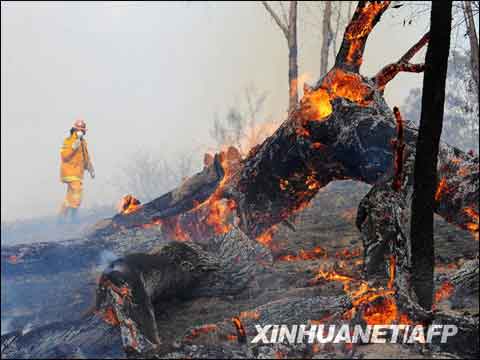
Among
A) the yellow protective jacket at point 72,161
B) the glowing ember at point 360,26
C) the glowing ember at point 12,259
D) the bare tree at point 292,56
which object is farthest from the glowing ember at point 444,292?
the yellow protective jacket at point 72,161

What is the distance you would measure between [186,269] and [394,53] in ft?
358

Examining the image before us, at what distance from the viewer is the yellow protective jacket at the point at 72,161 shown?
1124cm

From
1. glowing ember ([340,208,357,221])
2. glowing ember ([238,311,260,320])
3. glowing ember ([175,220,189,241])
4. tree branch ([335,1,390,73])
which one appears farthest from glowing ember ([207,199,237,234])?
glowing ember ([238,311,260,320])

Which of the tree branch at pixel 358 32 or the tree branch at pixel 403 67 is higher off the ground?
the tree branch at pixel 358 32

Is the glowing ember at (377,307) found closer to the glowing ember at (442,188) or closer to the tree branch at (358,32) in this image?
the glowing ember at (442,188)

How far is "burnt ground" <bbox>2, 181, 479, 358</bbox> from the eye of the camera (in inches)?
127

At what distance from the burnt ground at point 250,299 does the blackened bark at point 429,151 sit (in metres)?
0.72

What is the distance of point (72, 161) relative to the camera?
11430 millimetres

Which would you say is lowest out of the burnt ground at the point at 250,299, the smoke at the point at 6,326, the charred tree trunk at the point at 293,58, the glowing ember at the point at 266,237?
the smoke at the point at 6,326

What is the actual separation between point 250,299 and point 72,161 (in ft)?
29.6

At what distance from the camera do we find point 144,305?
3.46 m

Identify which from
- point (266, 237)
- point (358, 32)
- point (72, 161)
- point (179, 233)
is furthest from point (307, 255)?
point (72, 161)

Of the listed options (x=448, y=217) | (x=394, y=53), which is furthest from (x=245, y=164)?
(x=394, y=53)

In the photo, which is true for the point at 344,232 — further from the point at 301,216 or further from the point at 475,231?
the point at 475,231
